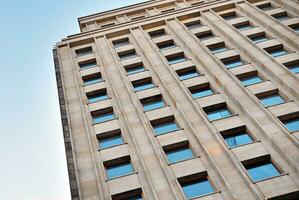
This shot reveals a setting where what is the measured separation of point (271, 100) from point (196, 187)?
8.93 metres

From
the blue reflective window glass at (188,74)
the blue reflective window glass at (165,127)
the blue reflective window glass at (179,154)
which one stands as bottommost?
the blue reflective window glass at (179,154)

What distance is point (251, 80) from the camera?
3253 cm

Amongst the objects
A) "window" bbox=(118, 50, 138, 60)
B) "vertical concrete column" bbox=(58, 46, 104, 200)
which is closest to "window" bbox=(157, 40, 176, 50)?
"window" bbox=(118, 50, 138, 60)

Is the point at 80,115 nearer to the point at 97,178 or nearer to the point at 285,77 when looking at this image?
the point at 97,178

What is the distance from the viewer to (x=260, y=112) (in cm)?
2817

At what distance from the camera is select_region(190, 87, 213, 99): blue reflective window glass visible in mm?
31950

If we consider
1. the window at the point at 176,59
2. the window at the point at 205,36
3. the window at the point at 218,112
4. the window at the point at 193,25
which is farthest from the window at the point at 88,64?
the window at the point at 218,112

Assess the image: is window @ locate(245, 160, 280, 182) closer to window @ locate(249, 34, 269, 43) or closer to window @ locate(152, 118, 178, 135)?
window @ locate(152, 118, 178, 135)

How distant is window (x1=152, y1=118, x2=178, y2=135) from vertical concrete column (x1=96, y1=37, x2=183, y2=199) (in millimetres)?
730

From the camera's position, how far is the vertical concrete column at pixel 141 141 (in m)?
24.3

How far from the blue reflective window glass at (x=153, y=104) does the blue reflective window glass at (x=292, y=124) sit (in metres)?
8.65

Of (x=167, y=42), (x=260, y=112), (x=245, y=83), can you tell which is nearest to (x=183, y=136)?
(x=260, y=112)

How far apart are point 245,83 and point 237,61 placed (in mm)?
3576

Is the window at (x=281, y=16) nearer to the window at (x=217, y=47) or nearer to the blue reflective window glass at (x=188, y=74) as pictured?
the window at (x=217, y=47)
